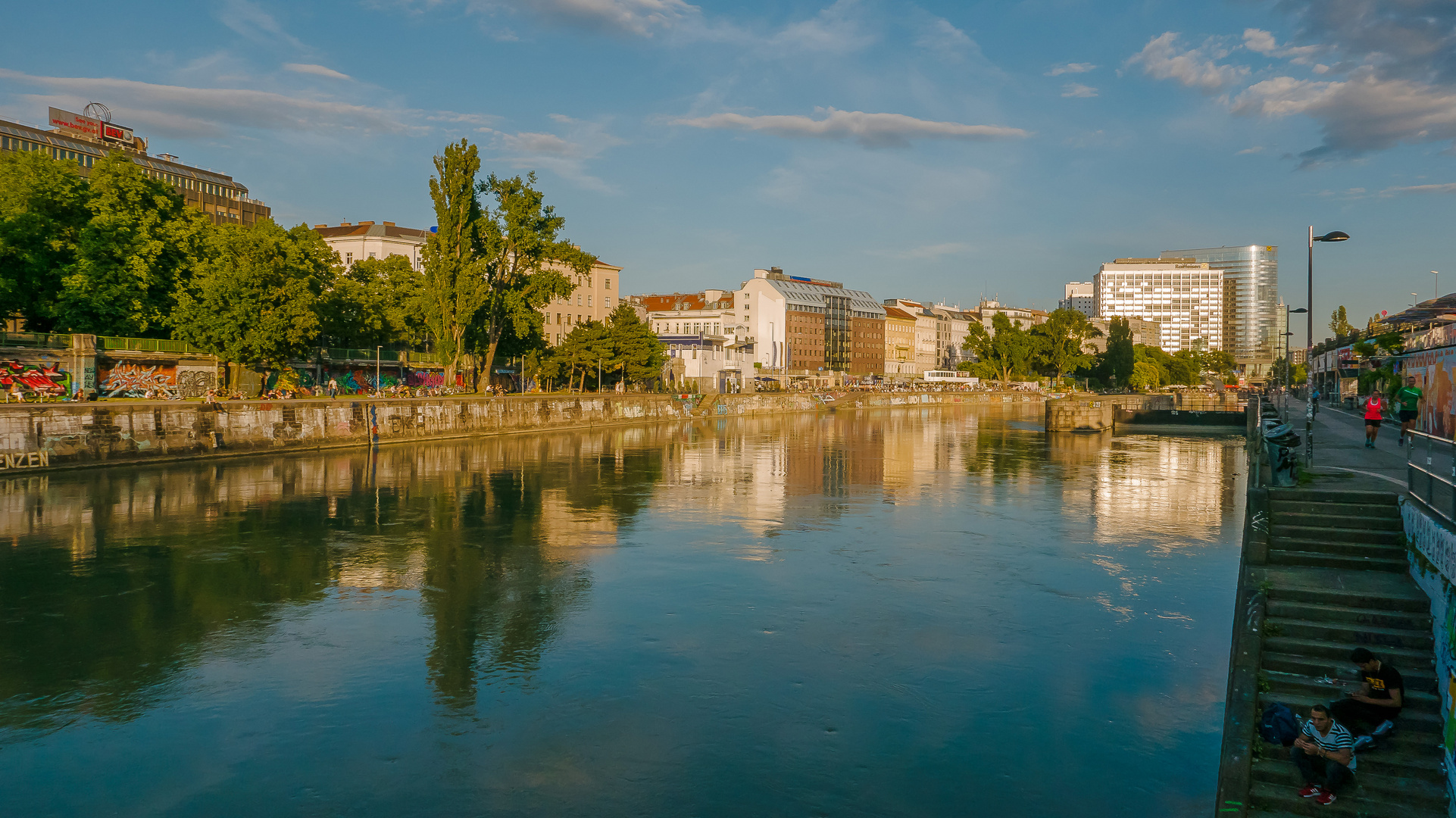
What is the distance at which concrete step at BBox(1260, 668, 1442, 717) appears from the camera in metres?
10.1

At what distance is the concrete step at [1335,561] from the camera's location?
13.0m

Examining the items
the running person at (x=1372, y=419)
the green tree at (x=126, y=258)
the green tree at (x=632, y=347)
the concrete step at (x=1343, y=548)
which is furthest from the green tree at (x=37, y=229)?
the running person at (x=1372, y=419)

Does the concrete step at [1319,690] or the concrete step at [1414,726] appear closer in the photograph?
the concrete step at [1414,726]

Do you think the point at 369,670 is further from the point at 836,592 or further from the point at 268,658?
the point at 836,592

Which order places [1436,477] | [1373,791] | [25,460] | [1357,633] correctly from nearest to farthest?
[1373,791] → [1357,633] → [1436,477] → [25,460]

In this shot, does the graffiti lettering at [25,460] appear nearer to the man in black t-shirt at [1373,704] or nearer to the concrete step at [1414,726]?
the concrete step at [1414,726]

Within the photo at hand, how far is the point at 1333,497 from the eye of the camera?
48.5ft

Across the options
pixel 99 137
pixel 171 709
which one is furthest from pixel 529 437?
pixel 99 137

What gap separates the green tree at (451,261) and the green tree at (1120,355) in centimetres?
14015

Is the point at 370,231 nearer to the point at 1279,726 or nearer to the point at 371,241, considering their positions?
the point at 371,241

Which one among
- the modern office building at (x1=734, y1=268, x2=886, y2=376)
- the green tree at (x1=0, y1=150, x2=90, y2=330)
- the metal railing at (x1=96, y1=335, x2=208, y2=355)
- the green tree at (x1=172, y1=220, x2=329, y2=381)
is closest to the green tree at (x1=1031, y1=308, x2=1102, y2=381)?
the modern office building at (x1=734, y1=268, x2=886, y2=376)

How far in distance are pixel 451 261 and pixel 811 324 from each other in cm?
12031

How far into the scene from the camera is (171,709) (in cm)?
1234

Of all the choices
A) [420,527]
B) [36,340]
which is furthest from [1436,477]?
[36,340]
